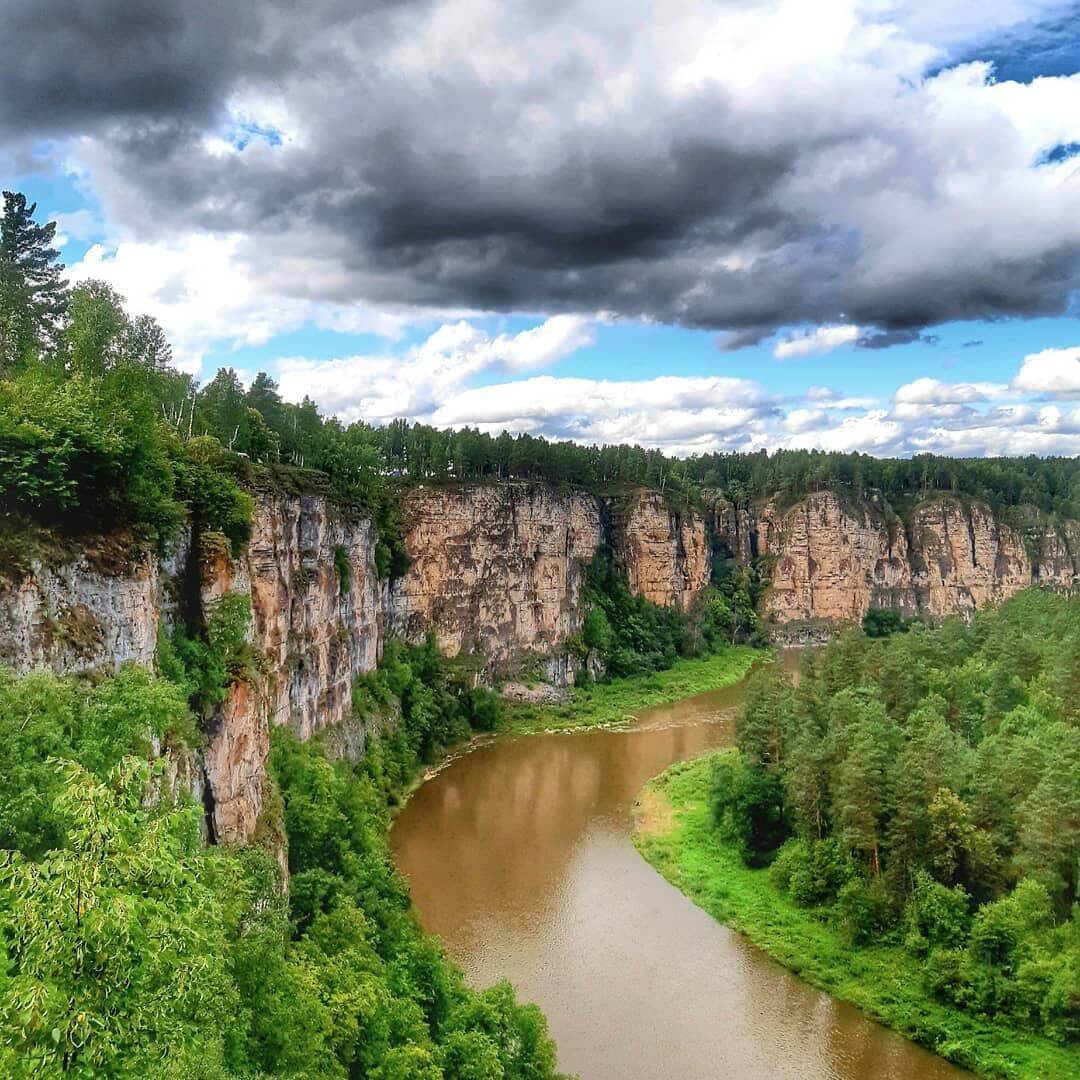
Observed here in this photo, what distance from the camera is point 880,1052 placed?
78.8ft

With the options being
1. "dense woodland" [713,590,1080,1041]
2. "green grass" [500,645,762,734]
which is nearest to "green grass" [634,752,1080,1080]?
"dense woodland" [713,590,1080,1041]

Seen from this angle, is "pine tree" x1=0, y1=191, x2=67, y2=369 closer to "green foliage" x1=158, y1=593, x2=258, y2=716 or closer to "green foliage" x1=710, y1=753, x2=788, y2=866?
"green foliage" x1=158, y1=593, x2=258, y2=716

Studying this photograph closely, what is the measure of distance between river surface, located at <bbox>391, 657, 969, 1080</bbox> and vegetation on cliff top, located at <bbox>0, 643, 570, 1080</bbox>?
4445mm

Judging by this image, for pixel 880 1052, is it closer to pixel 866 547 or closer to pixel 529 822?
pixel 529 822

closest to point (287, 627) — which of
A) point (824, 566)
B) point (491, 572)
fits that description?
point (491, 572)

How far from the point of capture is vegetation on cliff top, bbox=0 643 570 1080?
671 centimetres

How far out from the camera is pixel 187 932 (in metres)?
7.49

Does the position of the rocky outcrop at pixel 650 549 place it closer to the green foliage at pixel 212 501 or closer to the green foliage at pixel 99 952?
the green foliage at pixel 212 501

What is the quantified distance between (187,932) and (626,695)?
60.1 meters

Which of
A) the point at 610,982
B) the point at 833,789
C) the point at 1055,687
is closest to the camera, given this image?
the point at 610,982

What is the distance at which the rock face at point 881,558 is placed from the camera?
295ft

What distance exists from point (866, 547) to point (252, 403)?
6393 cm

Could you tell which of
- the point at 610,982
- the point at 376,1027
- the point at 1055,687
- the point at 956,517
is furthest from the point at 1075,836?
the point at 956,517

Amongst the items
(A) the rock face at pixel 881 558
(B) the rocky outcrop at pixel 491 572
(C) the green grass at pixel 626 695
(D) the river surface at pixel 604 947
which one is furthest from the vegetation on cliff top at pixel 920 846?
(A) the rock face at pixel 881 558
